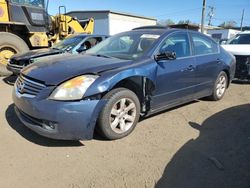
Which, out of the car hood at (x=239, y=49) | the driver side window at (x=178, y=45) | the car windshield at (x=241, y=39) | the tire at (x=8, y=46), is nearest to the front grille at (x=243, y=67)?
the car hood at (x=239, y=49)

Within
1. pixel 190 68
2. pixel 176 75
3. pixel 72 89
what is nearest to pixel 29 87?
pixel 72 89

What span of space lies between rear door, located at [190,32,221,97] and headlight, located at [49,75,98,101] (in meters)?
2.53

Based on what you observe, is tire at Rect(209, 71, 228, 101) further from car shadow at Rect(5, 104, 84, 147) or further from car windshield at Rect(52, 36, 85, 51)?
car windshield at Rect(52, 36, 85, 51)

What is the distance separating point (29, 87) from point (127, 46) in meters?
1.87

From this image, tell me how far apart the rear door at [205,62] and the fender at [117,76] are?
1.32 metres

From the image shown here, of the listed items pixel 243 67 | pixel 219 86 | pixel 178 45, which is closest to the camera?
pixel 178 45

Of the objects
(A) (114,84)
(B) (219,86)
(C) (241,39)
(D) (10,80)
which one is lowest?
(D) (10,80)

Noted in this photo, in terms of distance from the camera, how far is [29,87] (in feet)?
12.8

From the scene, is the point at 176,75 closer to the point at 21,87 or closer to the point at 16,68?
the point at 21,87

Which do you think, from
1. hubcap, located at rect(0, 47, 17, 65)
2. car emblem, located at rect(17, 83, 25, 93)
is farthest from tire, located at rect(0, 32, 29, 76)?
car emblem, located at rect(17, 83, 25, 93)

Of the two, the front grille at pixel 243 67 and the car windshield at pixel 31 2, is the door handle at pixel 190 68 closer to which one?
the front grille at pixel 243 67

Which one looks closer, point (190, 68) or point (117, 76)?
point (117, 76)

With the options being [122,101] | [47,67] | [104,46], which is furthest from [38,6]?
[122,101]

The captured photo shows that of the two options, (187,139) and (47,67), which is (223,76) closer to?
(187,139)
